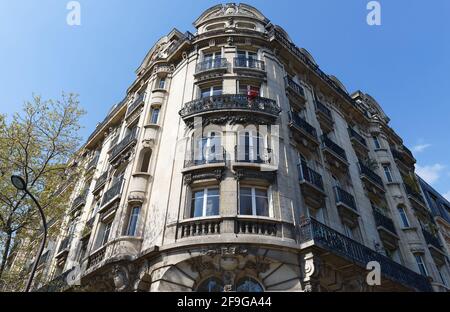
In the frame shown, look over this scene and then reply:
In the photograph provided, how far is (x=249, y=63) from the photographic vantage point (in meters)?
17.6

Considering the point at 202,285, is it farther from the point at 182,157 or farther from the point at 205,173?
the point at 182,157

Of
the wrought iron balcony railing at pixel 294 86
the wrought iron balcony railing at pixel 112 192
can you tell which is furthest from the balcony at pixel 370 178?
the wrought iron balcony railing at pixel 112 192

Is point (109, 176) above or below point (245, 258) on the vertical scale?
above

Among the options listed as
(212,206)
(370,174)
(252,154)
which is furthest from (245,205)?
(370,174)

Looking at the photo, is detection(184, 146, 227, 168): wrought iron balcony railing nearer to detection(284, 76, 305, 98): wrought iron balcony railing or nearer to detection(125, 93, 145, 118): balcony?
detection(284, 76, 305, 98): wrought iron balcony railing

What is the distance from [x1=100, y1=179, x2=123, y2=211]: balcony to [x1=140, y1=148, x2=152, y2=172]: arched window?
1.21m

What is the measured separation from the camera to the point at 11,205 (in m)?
12.2

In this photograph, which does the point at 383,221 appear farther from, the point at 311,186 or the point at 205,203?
the point at 205,203

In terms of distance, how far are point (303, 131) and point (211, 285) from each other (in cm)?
888

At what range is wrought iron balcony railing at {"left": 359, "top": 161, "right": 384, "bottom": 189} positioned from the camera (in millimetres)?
19156

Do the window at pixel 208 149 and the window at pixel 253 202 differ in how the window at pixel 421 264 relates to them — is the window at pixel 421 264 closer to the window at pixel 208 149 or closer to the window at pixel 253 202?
the window at pixel 253 202
